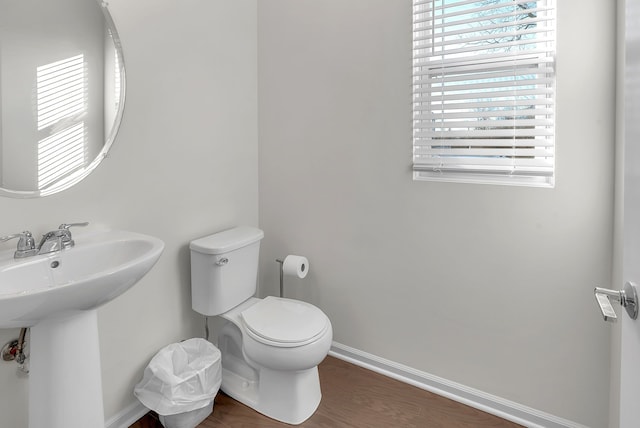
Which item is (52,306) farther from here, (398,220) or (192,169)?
(398,220)

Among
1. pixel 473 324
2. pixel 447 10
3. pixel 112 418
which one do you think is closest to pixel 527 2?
pixel 447 10

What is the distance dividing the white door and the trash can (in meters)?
1.51

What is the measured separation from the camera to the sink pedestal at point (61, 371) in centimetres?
121

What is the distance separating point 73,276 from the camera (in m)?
1.37

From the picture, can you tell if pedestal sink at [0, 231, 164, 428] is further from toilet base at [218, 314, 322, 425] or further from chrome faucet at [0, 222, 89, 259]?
toilet base at [218, 314, 322, 425]

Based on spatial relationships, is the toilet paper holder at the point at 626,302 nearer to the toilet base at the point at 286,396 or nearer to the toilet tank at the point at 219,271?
the toilet base at the point at 286,396

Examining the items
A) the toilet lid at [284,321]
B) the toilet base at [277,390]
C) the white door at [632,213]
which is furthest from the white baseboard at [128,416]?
the white door at [632,213]

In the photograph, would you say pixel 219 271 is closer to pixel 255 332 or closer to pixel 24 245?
pixel 255 332

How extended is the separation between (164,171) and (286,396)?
47.5 inches

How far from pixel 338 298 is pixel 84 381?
1.33m

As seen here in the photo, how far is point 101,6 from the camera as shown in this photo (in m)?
1.57

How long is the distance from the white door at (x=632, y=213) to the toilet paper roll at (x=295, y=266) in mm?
1579

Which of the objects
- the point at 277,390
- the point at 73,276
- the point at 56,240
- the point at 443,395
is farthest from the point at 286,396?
the point at 56,240

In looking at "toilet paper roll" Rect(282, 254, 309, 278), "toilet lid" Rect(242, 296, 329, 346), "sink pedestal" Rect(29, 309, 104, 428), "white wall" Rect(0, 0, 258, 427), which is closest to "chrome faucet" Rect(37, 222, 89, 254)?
"white wall" Rect(0, 0, 258, 427)
